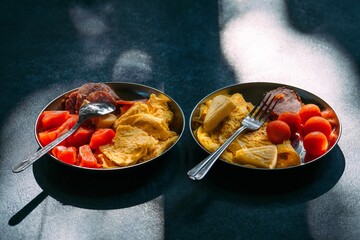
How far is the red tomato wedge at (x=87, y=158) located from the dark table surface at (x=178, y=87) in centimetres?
7

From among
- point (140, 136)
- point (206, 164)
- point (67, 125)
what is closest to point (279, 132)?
point (206, 164)

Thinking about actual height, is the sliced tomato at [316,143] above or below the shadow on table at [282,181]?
above

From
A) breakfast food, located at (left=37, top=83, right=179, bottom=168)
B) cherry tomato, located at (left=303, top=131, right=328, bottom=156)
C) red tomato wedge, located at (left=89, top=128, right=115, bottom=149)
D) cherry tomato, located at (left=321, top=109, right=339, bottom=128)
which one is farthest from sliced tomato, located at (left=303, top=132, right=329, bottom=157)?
red tomato wedge, located at (left=89, top=128, right=115, bottom=149)

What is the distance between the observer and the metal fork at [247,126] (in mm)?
1404

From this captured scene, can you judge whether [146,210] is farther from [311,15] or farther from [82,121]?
[311,15]

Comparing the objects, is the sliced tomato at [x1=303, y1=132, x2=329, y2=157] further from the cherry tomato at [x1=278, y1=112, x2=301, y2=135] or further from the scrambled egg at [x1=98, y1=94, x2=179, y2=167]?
the scrambled egg at [x1=98, y1=94, x2=179, y2=167]

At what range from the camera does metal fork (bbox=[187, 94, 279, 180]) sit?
140 cm

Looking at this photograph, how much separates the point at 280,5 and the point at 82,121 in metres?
1.31

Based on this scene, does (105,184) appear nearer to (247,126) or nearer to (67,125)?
(67,125)

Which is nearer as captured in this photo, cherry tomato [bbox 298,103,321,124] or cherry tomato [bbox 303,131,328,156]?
cherry tomato [bbox 303,131,328,156]

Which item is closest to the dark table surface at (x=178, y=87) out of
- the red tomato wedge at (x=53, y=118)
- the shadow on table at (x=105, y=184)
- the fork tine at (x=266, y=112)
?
the shadow on table at (x=105, y=184)

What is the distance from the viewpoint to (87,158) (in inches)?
58.5

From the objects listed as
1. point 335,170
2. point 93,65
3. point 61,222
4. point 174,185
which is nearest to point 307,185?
point 335,170

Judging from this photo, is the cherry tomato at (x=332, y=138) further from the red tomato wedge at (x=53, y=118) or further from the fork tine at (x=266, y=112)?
the red tomato wedge at (x=53, y=118)
